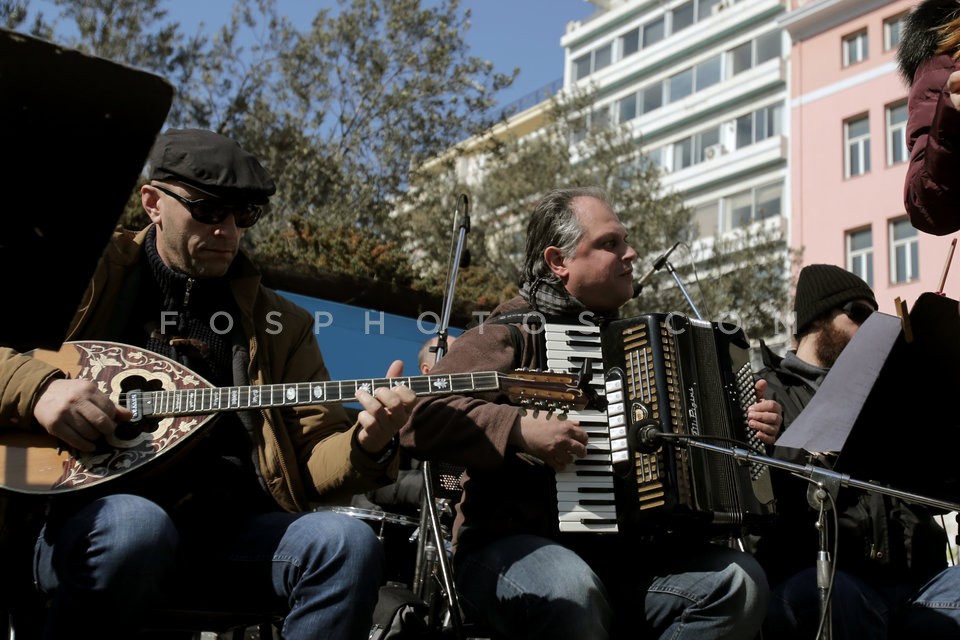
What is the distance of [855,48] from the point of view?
2906 centimetres

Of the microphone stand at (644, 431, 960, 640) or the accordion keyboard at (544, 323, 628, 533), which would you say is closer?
the microphone stand at (644, 431, 960, 640)

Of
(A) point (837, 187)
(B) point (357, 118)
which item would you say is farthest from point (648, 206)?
(A) point (837, 187)

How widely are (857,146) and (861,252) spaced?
3273 mm

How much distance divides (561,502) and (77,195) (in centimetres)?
190

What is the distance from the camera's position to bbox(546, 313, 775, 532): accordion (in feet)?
10.5

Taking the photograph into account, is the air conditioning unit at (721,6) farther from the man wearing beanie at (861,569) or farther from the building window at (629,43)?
the man wearing beanie at (861,569)

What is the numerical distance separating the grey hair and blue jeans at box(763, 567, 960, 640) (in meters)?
1.52

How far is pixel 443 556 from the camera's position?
3602 mm

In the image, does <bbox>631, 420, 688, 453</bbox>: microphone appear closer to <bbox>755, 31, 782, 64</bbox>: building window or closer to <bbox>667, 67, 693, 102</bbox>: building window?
<bbox>755, 31, 782, 64</bbox>: building window

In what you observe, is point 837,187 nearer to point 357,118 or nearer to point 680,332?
point 357,118

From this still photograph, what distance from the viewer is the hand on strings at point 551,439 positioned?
123 inches

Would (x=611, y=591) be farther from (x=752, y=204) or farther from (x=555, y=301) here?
(x=752, y=204)

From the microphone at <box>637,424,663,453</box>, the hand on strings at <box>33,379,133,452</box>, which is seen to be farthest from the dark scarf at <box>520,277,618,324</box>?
the hand on strings at <box>33,379,133,452</box>

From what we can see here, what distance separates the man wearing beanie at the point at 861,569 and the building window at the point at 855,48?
27.6 meters
